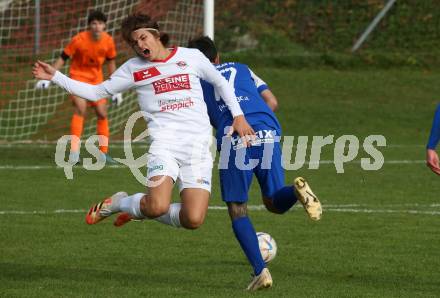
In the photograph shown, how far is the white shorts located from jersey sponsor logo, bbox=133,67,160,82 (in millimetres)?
489

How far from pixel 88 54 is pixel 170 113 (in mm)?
8680

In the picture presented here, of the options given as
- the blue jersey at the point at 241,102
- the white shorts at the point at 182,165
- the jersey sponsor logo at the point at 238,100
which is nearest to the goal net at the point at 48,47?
the blue jersey at the point at 241,102

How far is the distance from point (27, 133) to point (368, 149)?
5.86 m

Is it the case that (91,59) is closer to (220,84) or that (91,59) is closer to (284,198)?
(220,84)

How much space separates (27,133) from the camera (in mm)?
18609

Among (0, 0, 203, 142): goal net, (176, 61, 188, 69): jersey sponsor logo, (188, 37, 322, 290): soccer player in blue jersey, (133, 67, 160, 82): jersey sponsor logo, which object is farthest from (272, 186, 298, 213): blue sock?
(0, 0, 203, 142): goal net

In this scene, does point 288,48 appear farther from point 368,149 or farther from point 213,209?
point 213,209

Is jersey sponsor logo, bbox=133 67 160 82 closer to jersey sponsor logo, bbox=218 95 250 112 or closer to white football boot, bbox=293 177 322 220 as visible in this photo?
jersey sponsor logo, bbox=218 95 250 112

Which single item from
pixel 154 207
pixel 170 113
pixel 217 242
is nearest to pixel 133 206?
pixel 154 207

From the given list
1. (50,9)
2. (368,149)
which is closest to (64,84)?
(368,149)

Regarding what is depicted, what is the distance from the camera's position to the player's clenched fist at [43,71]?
302 inches

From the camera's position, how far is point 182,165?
7734mm

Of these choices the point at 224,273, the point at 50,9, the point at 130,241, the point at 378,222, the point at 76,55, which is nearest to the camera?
the point at 224,273

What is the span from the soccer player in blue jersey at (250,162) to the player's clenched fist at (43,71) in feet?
3.78
